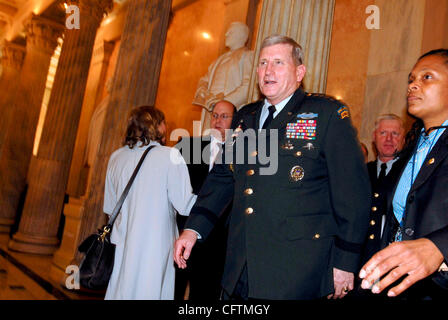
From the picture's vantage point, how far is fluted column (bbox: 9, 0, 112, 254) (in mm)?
8273

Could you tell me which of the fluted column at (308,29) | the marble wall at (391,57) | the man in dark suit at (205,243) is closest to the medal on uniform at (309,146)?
the fluted column at (308,29)

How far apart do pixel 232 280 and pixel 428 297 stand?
827mm

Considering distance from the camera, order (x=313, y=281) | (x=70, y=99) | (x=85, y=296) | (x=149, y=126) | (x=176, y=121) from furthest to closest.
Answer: (x=176, y=121)
(x=70, y=99)
(x=85, y=296)
(x=149, y=126)
(x=313, y=281)

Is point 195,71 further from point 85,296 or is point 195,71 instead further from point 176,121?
point 85,296

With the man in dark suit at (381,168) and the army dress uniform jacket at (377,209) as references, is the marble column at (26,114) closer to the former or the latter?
the man in dark suit at (381,168)

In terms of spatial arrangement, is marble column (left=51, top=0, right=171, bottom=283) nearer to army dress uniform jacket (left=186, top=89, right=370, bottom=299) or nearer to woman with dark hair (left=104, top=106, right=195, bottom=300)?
woman with dark hair (left=104, top=106, right=195, bottom=300)

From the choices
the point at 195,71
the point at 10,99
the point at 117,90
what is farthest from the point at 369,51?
the point at 10,99

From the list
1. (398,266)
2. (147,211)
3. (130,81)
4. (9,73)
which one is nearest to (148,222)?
(147,211)

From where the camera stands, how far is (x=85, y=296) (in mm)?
5059

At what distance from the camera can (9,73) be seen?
13992mm

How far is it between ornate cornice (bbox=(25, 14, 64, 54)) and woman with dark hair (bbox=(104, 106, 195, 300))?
1074 centimetres

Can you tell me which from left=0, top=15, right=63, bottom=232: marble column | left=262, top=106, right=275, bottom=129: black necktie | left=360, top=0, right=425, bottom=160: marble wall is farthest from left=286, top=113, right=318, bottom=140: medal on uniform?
left=0, top=15, right=63, bottom=232: marble column

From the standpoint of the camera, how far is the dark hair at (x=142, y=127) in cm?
306
